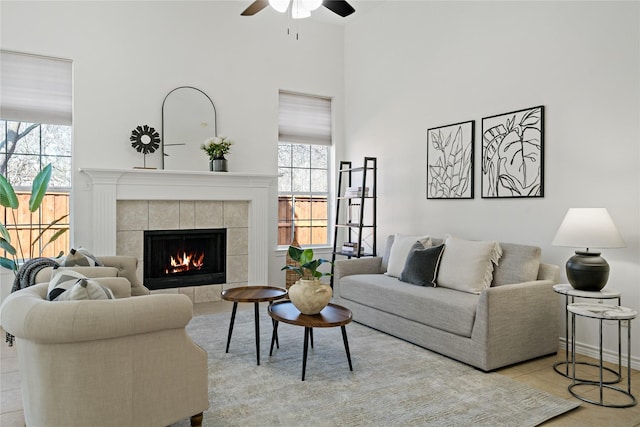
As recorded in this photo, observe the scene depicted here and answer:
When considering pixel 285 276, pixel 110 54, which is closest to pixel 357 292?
pixel 285 276

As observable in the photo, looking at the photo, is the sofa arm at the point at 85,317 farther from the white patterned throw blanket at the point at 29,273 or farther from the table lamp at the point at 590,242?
the table lamp at the point at 590,242

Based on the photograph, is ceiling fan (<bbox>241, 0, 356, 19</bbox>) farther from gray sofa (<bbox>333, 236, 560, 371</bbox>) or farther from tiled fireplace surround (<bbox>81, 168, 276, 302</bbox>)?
gray sofa (<bbox>333, 236, 560, 371</bbox>)

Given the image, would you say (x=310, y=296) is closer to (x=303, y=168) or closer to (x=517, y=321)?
(x=517, y=321)

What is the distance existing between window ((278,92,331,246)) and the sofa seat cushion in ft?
5.59

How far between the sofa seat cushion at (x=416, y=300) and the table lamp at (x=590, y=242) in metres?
0.70

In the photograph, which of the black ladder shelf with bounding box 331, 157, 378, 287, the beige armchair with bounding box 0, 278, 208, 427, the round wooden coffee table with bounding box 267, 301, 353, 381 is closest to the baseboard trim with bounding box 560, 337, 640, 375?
the round wooden coffee table with bounding box 267, 301, 353, 381

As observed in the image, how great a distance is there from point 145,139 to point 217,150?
775 mm

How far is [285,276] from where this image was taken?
19.5 feet

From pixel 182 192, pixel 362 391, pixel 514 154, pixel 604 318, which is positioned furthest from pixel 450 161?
pixel 182 192

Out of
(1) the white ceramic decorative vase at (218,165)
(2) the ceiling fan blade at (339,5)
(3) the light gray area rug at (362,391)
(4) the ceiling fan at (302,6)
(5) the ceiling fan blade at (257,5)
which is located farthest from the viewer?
(1) the white ceramic decorative vase at (218,165)

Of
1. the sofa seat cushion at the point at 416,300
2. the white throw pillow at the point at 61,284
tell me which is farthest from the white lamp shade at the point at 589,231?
the white throw pillow at the point at 61,284

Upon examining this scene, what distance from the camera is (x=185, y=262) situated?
5.30 metres

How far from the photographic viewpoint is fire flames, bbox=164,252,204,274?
5211mm

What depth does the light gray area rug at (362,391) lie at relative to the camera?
245 cm
